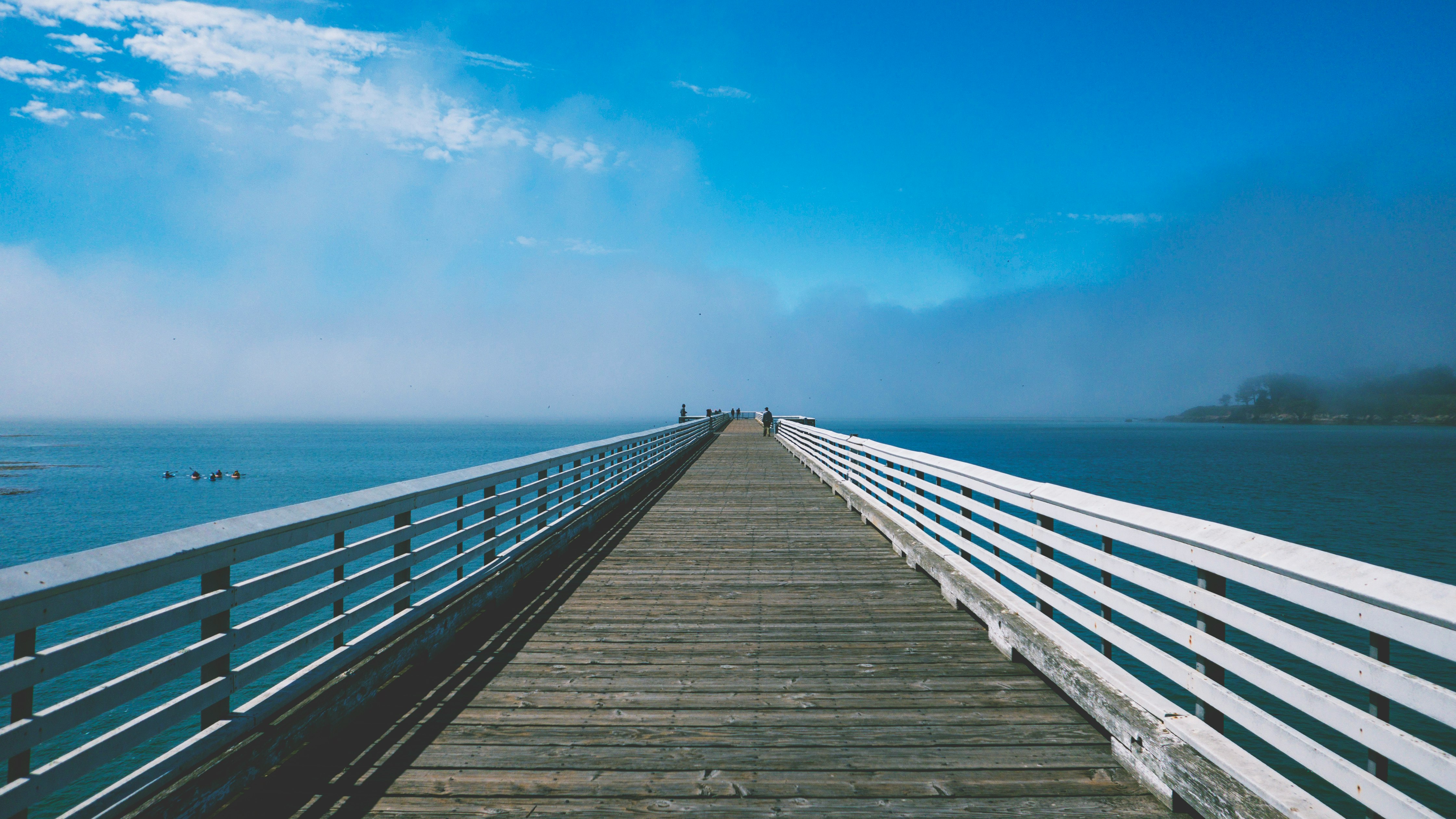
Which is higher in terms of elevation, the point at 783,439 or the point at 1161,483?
the point at 783,439

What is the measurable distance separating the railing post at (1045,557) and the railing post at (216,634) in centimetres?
461

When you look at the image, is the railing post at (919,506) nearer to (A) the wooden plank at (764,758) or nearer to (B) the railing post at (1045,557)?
(B) the railing post at (1045,557)

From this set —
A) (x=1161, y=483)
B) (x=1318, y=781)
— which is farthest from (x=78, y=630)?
(x=1161, y=483)

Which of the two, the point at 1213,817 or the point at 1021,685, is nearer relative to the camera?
the point at 1213,817

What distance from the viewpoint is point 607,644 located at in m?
5.30

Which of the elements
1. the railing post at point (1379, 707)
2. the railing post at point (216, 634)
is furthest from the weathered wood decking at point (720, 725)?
the railing post at point (1379, 707)

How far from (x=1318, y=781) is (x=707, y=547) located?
8368 millimetres

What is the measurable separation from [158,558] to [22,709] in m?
0.59

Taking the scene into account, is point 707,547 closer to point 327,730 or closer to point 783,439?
point 327,730

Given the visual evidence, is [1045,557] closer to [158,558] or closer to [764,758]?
[764,758]

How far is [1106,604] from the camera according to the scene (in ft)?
12.8

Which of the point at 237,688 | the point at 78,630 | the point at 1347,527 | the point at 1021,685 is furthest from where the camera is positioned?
the point at 1347,527

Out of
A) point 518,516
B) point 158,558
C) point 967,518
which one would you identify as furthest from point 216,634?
point 967,518

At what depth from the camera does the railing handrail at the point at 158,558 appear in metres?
2.23
